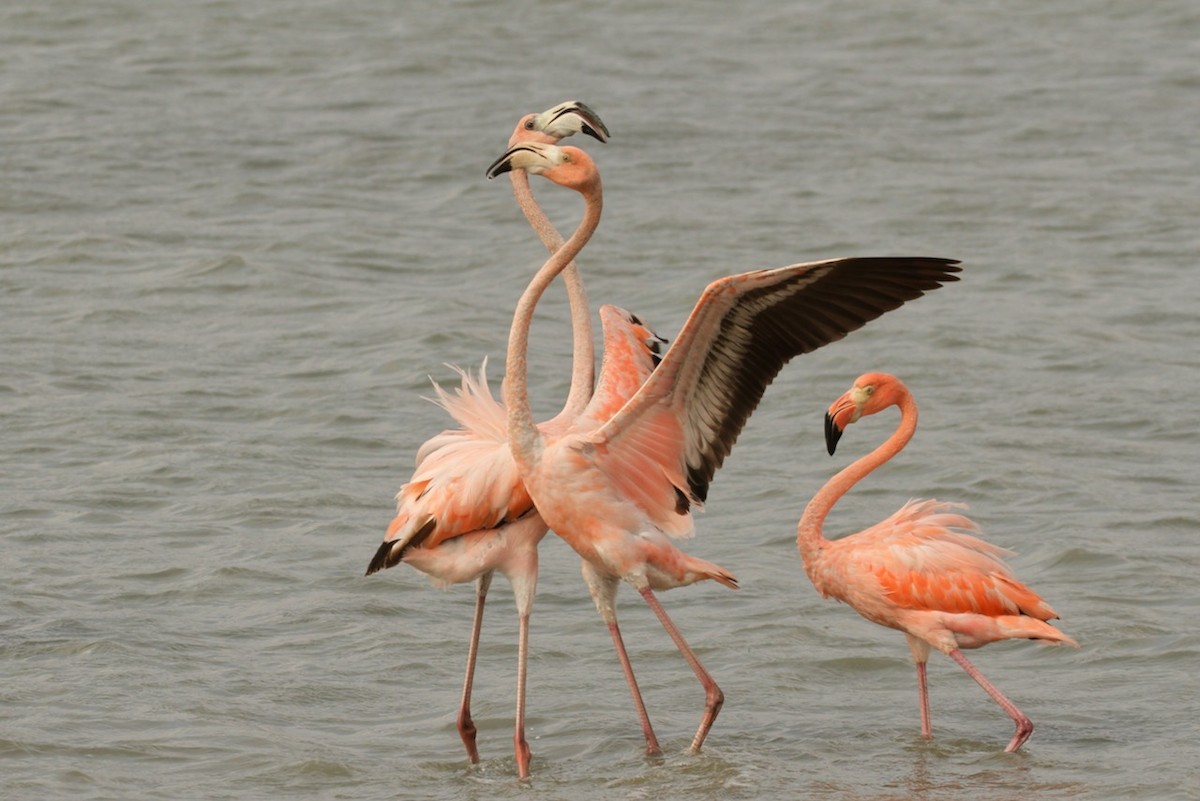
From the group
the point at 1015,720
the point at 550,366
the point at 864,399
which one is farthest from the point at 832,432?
the point at 550,366

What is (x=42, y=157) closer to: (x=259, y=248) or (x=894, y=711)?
(x=259, y=248)

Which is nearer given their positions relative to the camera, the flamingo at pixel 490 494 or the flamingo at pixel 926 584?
the flamingo at pixel 490 494

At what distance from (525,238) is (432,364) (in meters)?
2.72

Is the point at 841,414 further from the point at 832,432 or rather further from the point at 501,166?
the point at 501,166

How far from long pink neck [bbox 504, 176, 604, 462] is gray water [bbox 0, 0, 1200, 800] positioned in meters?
1.14

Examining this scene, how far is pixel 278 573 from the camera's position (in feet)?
28.9

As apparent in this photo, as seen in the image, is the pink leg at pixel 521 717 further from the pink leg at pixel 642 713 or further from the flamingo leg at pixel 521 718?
the pink leg at pixel 642 713

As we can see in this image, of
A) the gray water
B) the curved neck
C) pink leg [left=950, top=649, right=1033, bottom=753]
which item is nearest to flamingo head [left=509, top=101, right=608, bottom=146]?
the curved neck

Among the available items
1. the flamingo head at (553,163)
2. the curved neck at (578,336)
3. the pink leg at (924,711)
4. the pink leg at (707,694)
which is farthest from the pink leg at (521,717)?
the flamingo head at (553,163)

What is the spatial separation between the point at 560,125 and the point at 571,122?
0.19 feet

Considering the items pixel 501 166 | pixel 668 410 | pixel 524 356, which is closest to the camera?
pixel 501 166

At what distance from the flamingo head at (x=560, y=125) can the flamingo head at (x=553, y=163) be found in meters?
0.35

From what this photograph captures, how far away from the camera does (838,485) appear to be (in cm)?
752

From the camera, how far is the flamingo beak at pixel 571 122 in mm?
7047
